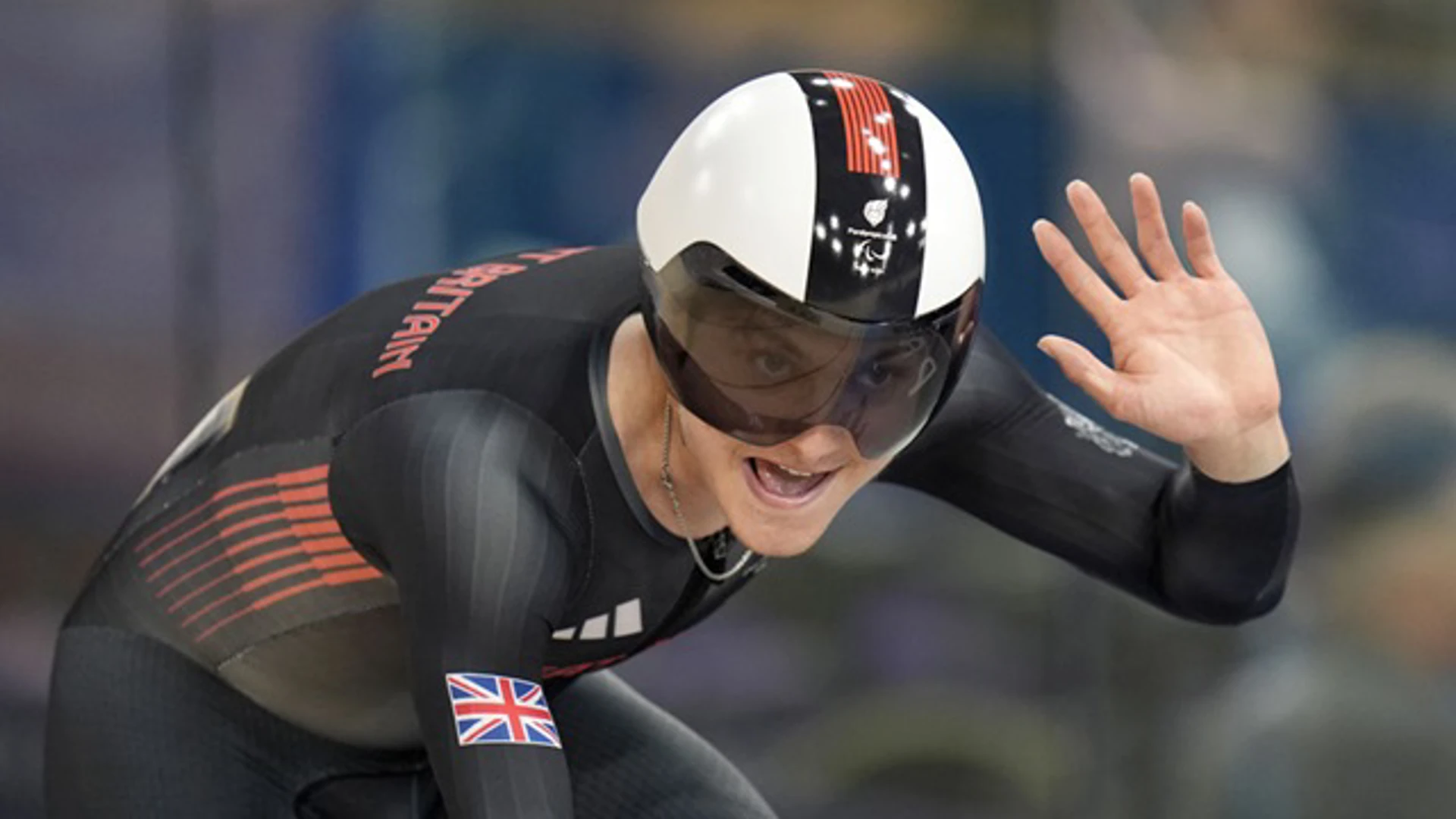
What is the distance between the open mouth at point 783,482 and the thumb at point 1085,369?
38 cm

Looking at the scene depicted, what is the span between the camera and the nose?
2.38 meters

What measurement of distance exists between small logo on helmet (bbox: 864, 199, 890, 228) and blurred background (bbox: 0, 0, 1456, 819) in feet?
9.01

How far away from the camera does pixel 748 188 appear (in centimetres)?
237

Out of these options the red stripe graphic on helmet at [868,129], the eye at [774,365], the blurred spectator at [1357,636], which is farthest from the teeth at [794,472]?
the blurred spectator at [1357,636]

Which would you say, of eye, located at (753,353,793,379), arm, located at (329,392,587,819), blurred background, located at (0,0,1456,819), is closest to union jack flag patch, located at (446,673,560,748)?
arm, located at (329,392,587,819)

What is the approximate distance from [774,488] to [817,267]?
0.29 meters

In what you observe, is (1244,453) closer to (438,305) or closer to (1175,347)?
(1175,347)

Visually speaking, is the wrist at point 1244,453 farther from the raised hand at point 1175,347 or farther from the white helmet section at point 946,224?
the white helmet section at point 946,224

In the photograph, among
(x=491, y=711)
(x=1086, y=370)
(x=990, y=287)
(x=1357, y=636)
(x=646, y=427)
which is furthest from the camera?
(x=990, y=287)

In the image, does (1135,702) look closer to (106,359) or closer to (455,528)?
(106,359)

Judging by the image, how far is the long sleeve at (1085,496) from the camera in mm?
2869

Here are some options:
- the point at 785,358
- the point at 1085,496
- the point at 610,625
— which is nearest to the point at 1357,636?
the point at 1085,496

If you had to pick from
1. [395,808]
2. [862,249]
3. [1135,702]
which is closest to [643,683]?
[1135,702]

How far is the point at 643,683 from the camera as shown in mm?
5266
